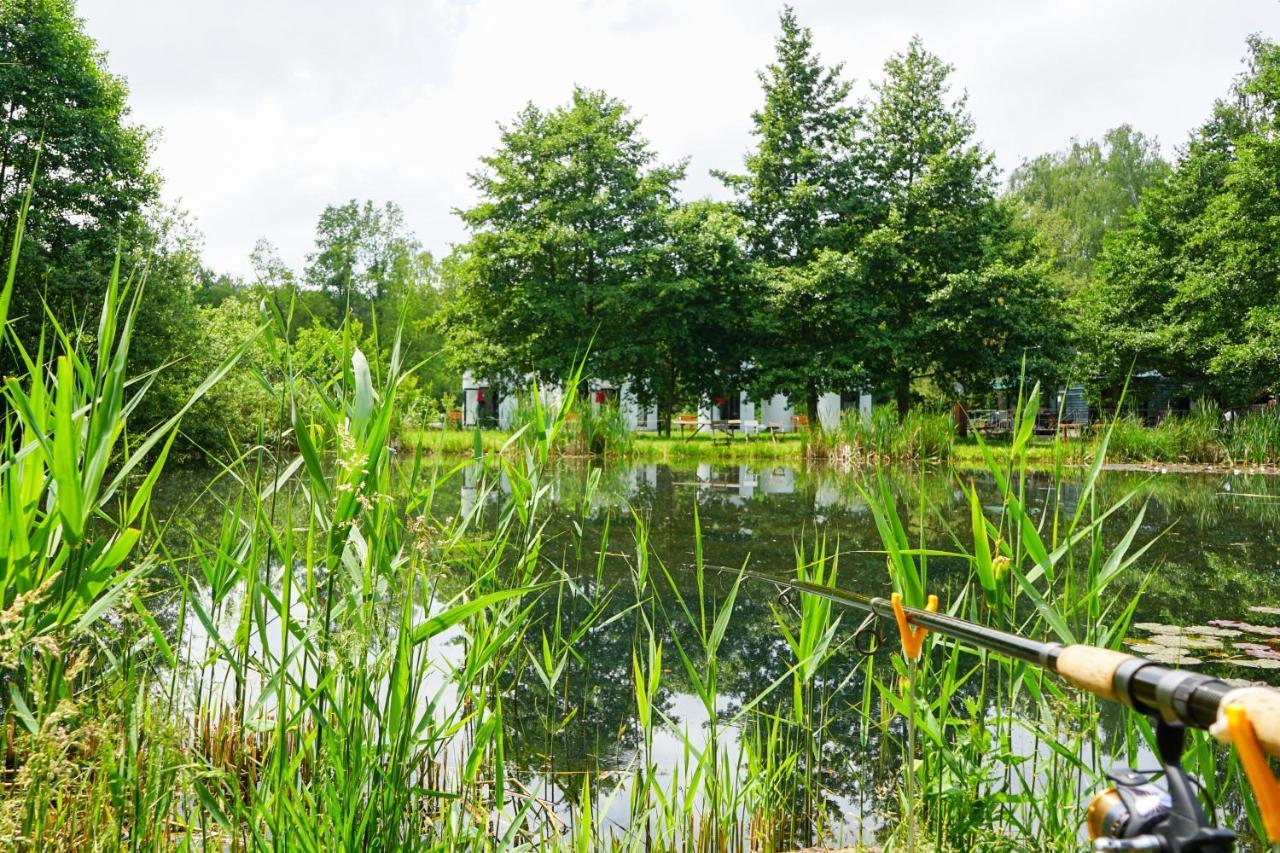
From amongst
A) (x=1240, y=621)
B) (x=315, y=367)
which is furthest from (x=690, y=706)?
(x=1240, y=621)

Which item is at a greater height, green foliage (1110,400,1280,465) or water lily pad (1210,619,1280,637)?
green foliage (1110,400,1280,465)

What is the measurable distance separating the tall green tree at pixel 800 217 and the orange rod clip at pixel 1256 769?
958 inches

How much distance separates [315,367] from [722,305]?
25.0m

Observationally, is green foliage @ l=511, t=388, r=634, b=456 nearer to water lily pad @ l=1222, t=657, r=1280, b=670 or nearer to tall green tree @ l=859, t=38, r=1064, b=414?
tall green tree @ l=859, t=38, r=1064, b=414

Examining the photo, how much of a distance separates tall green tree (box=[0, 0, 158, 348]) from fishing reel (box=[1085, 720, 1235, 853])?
1772 cm

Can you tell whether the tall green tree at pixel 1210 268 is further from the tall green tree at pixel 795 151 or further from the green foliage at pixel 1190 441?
the tall green tree at pixel 795 151

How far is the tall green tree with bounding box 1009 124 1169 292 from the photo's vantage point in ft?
130

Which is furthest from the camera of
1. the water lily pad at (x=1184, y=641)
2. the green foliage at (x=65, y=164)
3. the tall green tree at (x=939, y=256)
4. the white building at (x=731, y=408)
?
the white building at (x=731, y=408)

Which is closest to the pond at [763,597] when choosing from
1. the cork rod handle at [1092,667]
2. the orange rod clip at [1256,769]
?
the cork rod handle at [1092,667]

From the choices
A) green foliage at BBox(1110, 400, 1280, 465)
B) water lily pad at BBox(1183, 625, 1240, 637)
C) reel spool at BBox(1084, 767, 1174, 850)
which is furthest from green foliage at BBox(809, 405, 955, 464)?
reel spool at BBox(1084, 767, 1174, 850)

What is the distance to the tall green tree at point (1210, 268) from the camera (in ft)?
66.0

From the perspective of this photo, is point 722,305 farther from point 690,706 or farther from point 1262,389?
point 690,706

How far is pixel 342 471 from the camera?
1729mm

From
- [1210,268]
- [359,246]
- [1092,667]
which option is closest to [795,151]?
[1210,268]
